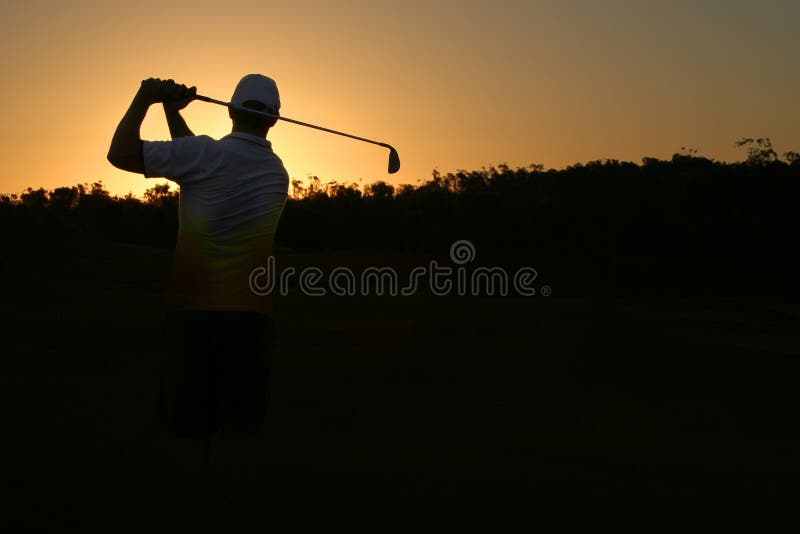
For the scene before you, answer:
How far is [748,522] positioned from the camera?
5340mm

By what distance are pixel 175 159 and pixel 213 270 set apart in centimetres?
40

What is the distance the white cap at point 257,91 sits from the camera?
3.69m

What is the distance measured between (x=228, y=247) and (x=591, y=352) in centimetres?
1390

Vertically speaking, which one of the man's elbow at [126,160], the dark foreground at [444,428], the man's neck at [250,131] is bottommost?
the dark foreground at [444,428]

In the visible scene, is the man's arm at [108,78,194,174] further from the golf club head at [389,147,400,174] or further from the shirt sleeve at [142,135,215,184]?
the golf club head at [389,147,400,174]

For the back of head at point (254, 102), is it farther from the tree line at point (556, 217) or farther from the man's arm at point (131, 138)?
the tree line at point (556, 217)

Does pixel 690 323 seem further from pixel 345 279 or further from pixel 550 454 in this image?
pixel 550 454

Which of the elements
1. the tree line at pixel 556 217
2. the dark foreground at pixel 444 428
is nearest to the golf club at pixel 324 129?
the dark foreground at pixel 444 428

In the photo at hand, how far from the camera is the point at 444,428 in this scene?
367 inches

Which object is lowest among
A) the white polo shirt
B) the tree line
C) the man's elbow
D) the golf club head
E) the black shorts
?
the black shorts

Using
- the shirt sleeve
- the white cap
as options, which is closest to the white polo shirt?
the shirt sleeve

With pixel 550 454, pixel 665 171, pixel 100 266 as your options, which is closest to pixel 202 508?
pixel 550 454

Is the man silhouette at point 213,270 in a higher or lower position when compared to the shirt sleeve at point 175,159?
lower

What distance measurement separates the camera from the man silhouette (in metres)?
3.40
